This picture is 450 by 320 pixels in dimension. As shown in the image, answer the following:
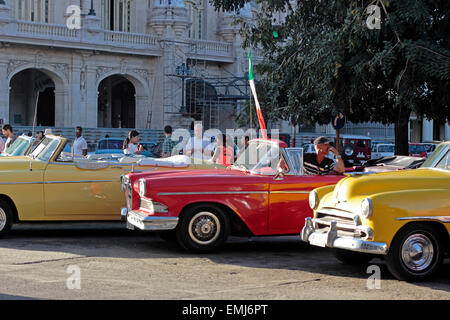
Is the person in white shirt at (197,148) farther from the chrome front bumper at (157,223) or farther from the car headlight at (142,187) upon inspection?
the chrome front bumper at (157,223)

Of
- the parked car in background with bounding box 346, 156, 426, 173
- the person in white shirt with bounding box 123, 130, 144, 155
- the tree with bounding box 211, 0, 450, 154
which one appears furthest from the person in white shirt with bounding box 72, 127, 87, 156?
the parked car in background with bounding box 346, 156, 426, 173

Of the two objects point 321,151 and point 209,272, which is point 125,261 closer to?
point 209,272

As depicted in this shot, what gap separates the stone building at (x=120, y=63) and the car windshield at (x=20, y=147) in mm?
21224

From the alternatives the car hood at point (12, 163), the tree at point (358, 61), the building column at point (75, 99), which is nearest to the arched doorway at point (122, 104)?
the building column at point (75, 99)

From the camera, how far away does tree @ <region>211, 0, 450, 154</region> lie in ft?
46.8

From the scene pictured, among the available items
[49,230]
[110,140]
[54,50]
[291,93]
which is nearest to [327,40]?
[291,93]

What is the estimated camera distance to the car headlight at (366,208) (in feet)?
24.9

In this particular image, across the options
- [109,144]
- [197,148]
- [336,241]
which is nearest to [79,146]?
[197,148]

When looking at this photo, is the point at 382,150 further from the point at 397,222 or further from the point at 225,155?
the point at 397,222

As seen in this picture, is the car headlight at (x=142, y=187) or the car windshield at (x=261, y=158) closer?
the car headlight at (x=142, y=187)

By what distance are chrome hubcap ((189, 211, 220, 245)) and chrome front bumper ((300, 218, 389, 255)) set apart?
60.1 inches

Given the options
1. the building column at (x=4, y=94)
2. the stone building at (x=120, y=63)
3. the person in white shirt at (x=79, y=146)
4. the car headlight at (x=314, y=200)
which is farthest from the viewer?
the stone building at (x=120, y=63)

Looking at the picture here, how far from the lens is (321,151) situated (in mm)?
10562
